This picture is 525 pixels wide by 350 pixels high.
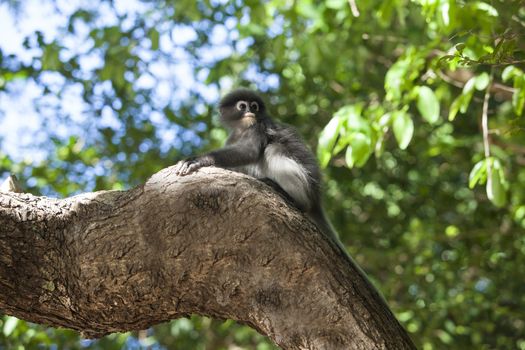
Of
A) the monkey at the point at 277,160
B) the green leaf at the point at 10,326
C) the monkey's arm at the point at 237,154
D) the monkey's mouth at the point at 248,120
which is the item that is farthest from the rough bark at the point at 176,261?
the monkey's mouth at the point at 248,120

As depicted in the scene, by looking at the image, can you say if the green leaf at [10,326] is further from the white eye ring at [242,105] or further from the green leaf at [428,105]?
the green leaf at [428,105]

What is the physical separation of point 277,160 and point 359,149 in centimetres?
90

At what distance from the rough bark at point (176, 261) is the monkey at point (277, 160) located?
1.12 meters

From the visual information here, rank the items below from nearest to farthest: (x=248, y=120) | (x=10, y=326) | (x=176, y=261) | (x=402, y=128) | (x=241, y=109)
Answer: (x=176, y=261) < (x=402, y=128) < (x=10, y=326) < (x=248, y=120) < (x=241, y=109)

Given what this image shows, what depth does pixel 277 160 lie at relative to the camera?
4574 millimetres

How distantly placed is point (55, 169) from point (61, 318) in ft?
12.2

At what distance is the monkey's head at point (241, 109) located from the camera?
5.08 metres

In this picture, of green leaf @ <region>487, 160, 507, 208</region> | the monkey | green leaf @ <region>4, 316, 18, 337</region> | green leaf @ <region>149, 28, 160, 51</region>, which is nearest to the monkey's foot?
the monkey

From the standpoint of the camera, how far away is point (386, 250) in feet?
21.7

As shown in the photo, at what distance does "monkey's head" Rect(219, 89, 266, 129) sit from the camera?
16.7 ft

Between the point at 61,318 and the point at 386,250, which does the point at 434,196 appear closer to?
the point at 386,250

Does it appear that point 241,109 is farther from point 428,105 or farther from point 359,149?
point 428,105

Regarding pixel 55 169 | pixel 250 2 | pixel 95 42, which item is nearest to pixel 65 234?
pixel 250 2

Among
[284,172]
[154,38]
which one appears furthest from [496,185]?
[154,38]
